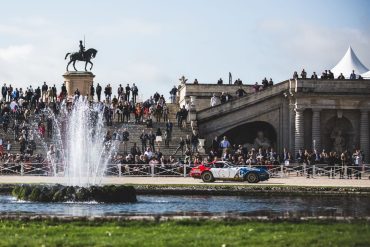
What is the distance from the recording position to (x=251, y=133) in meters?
70.1

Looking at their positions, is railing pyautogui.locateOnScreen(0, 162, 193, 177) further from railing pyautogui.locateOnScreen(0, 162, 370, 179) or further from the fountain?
the fountain

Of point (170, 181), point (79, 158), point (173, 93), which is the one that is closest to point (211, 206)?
point (170, 181)

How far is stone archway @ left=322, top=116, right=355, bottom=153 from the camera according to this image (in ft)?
218

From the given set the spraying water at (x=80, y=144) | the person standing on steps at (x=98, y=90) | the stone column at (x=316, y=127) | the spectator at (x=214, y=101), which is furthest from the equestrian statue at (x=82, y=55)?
the stone column at (x=316, y=127)

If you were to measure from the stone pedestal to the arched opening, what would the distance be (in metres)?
10.6

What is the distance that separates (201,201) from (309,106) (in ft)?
108

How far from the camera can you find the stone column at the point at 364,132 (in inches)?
2594

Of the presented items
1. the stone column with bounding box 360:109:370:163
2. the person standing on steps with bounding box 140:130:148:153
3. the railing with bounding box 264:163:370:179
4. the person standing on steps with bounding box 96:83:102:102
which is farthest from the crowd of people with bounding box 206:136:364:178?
the person standing on steps with bounding box 96:83:102:102

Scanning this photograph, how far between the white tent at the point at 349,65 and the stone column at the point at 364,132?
672cm

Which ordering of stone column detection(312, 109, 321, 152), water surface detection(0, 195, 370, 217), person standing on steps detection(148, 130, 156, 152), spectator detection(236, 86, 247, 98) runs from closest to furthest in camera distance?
water surface detection(0, 195, 370, 217) → person standing on steps detection(148, 130, 156, 152) → stone column detection(312, 109, 321, 152) → spectator detection(236, 86, 247, 98)

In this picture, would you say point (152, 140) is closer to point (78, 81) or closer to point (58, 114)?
point (58, 114)

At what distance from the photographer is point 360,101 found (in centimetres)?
6612

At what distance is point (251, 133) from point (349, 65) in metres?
9.75

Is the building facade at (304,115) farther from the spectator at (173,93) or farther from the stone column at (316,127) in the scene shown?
the spectator at (173,93)
